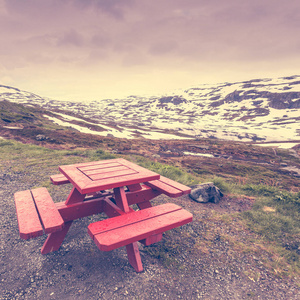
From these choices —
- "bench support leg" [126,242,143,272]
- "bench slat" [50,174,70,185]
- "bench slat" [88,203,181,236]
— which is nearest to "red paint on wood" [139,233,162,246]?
"bench support leg" [126,242,143,272]

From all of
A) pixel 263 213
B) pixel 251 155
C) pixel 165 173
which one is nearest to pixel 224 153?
pixel 251 155

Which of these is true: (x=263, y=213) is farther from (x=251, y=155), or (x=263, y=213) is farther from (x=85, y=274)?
(x=251, y=155)

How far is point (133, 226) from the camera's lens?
9.19 ft

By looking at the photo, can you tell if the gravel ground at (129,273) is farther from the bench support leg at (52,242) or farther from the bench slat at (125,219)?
the bench slat at (125,219)

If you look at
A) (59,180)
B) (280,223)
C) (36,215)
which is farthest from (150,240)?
(280,223)

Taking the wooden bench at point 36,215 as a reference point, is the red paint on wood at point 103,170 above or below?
above

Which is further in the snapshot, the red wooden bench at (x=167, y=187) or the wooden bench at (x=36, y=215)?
the red wooden bench at (x=167, y=187)

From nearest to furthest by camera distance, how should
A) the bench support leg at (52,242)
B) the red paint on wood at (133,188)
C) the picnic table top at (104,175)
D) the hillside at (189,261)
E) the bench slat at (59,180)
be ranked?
1. the hillside at (189,261)
2. the picnic table top at (104,175)
3. the bench support leg at (52,242)
4. the red paint on wood at (133,188)
5. the bench slat at (59,180)

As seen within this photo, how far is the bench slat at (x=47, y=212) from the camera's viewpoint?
271 centimetres

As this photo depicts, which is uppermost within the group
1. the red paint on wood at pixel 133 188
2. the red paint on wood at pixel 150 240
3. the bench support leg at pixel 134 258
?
the red paint on wood at pixel 133 188

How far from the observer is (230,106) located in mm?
123375

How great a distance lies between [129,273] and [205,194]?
3.27 meters

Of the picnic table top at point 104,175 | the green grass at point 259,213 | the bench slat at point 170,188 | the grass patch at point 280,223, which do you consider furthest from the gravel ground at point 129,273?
the picnic table top at point 104,175

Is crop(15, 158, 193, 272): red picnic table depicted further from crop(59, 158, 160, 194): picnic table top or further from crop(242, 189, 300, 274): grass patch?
crop(242, 189, 300, 274): grass patch
